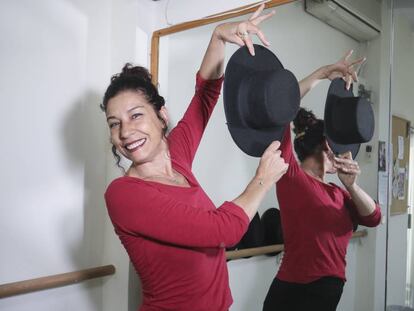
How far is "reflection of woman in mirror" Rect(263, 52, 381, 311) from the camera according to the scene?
1187mm

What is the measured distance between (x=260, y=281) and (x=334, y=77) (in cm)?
70

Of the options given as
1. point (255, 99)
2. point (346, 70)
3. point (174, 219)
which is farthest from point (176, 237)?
point (346, 70)

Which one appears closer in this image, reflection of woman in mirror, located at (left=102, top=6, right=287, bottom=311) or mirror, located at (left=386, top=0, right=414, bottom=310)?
reflection of woman in mirror, located at (left=102, top=6, right=287, bottom=311)

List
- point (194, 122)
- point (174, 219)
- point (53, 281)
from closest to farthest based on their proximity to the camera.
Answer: point (174, 219) < point (194, 122) < point (53, 281)

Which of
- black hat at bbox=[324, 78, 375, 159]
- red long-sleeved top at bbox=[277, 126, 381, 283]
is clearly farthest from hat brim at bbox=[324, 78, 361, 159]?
red long-sleeved top at bbox=[277, 126, 381, 283]

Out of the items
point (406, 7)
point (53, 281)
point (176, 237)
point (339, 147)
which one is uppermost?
point (406, 7)

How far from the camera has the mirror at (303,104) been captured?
4.03 feet

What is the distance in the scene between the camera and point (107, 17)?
165cm

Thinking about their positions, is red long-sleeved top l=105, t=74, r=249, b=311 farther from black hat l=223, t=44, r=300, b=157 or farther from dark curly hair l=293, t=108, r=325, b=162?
dark curly hair l=293, t=108, r=325, b=162

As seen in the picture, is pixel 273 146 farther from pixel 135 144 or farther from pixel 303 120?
pixel 135 144

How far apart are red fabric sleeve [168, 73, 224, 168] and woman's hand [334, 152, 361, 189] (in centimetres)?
41

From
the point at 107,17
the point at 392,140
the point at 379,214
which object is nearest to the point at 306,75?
the point at 392,140

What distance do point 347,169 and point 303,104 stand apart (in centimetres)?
23

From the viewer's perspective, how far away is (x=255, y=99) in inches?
42.2
